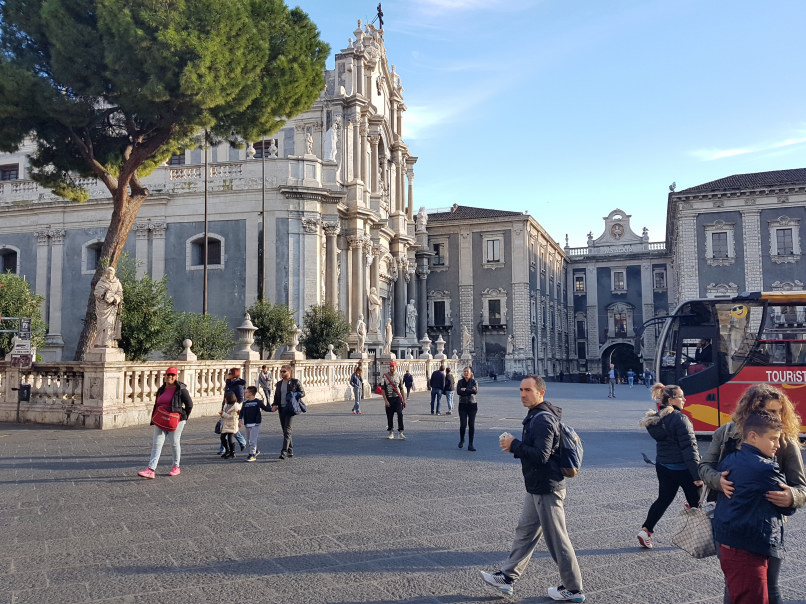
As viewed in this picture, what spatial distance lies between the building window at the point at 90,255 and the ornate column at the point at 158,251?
2644 mm

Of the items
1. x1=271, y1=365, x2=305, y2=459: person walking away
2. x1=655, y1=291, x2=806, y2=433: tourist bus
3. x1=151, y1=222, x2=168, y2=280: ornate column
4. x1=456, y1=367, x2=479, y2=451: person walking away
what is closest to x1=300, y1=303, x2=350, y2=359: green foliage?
x1=151, y1=222, x2=168, y2=280: ornate column

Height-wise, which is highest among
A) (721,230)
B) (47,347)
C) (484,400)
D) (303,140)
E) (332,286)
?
(303,140)

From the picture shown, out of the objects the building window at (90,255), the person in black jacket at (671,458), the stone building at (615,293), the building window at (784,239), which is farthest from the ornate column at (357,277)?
the stone building at (615,293)

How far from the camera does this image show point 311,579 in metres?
4.71

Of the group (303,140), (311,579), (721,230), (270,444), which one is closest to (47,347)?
(303,140)

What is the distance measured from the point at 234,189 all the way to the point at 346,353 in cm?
906

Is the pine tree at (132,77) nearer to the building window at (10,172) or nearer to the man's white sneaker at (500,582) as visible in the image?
the man's white sneaker at (500,582)

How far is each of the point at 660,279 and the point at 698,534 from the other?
60597mm

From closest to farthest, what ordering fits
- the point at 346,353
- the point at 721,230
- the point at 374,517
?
the point at 374,517 < the point at 346,353 < the point at 721,230

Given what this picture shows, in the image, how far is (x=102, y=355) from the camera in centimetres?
1360

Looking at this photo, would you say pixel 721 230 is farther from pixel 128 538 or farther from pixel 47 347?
pixel 128 538

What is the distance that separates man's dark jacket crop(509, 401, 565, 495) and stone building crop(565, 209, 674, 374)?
188 ft

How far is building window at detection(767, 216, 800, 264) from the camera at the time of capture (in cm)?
4022

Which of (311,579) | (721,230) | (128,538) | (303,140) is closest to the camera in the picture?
(311,579)
